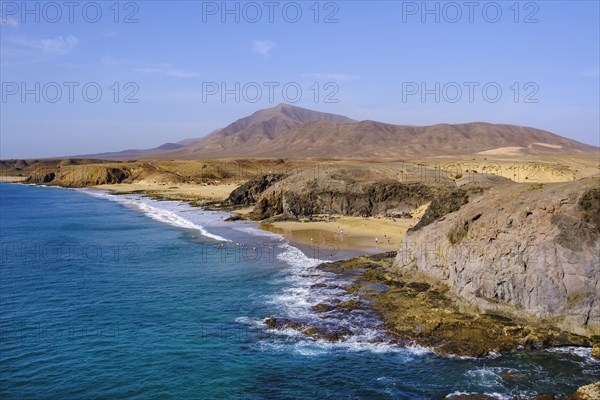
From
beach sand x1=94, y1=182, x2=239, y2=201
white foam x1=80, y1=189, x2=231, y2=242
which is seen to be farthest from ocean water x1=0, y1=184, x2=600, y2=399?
beach sand x1=94, y1=182, x2=239, y2=201

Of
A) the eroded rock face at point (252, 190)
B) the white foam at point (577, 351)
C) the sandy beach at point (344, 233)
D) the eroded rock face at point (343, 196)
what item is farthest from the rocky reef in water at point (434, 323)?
the eroded rock face at point (252, 190)

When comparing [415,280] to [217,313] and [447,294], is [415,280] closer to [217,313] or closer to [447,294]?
[447,294]

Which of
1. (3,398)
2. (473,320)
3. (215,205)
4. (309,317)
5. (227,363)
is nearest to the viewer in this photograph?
(3,398)

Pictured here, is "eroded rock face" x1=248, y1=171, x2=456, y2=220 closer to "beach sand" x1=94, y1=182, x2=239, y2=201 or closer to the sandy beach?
the sandy beach

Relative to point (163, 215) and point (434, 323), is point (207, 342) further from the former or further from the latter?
point (163, 215)

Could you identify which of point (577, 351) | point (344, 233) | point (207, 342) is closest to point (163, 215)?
point (344, 233)

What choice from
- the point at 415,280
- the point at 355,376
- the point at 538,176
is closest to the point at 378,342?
the point at 355,376
